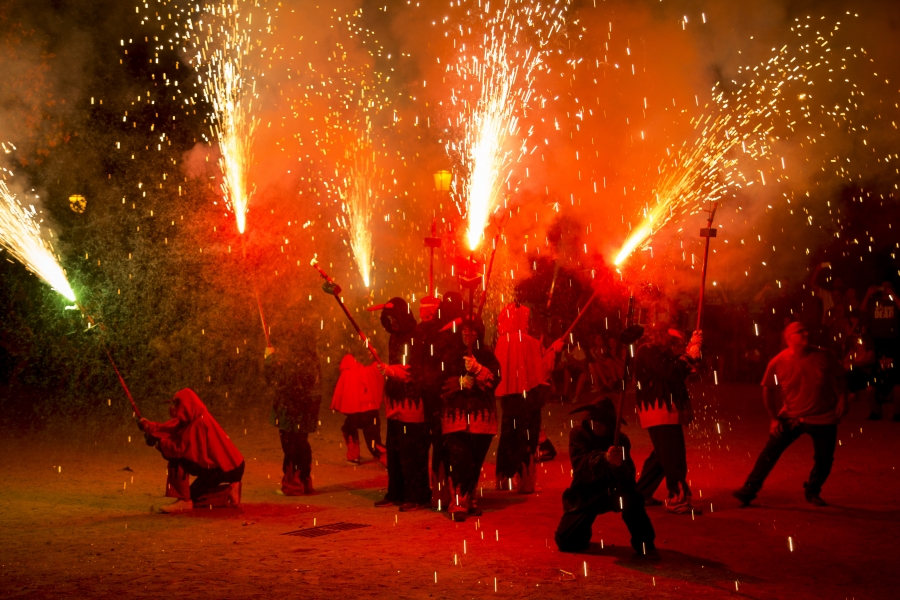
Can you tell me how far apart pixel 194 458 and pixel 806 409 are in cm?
487

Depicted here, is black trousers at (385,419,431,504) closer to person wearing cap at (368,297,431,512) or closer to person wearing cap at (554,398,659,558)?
person wearing cap at (368,297,431,512)

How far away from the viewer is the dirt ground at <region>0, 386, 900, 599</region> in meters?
4.81

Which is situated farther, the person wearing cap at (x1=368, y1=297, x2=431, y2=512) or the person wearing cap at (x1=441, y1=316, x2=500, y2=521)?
the person wearing cap at (x1=368, y1=297, x2=431, y2=512)

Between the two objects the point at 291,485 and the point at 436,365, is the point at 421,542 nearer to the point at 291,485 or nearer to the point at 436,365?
the point at 436,365

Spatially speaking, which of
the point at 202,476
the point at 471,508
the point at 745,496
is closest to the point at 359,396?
the point at 202,476

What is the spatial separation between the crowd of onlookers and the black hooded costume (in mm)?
1908

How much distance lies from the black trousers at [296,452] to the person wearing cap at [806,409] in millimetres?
3685

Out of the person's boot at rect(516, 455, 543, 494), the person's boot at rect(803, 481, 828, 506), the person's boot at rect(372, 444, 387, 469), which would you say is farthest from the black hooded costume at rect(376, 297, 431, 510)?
the person's boot at rect(803, 481, 828, 506)

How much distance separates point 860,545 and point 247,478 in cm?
568

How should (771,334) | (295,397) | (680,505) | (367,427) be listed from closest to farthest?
(680,505), (295,397), (367,427), (771,334)

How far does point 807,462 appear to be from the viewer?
923 centimetres

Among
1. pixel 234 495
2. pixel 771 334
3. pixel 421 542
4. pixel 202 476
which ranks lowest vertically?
pixel 421 542

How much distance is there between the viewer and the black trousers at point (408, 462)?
7.34m

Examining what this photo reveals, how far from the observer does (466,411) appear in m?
6.99
